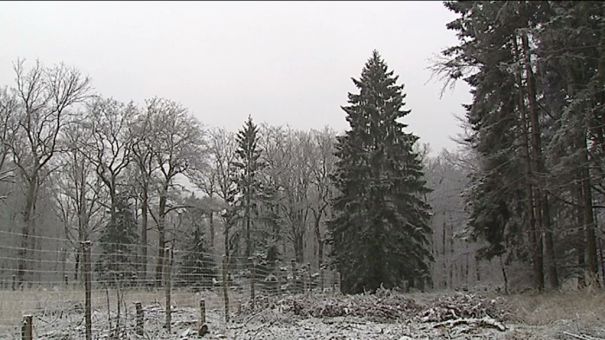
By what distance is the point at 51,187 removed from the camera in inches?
1355

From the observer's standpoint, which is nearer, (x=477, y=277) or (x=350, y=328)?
(x=350, y=328)

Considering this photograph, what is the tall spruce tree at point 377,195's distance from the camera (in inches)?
932

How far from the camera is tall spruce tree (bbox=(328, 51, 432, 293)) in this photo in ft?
77.7

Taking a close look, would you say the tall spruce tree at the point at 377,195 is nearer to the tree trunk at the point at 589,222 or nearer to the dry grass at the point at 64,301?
the tree trunk at the point at 589,222

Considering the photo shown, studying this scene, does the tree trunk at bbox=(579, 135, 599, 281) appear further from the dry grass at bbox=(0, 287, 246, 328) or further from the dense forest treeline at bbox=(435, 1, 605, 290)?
the dry grass at bbox=(0, 287, 246, 328)

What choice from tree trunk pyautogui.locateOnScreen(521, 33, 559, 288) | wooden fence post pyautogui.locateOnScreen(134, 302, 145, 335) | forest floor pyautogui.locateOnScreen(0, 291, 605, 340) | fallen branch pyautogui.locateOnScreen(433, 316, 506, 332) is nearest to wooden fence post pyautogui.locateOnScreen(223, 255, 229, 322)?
forest floor pyautogui.locateOnScreen(0, 291, 605, 340)

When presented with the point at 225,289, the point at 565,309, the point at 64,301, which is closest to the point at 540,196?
the point at 565,309

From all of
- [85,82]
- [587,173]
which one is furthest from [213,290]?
[85,82]

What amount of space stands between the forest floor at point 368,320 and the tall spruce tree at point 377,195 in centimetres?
1044

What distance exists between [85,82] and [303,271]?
1728 cm

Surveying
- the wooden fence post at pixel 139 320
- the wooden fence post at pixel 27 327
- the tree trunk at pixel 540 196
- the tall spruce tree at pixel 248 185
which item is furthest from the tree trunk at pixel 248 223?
the wooden fence post at pixel 27 327

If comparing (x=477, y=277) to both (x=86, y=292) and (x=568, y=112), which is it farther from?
(x=86, y=292)

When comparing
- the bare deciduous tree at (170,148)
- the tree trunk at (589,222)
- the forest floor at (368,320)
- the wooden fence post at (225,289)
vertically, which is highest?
the bare deciduous tree at (170,148)

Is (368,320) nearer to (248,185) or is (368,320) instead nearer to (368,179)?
(368,179)
